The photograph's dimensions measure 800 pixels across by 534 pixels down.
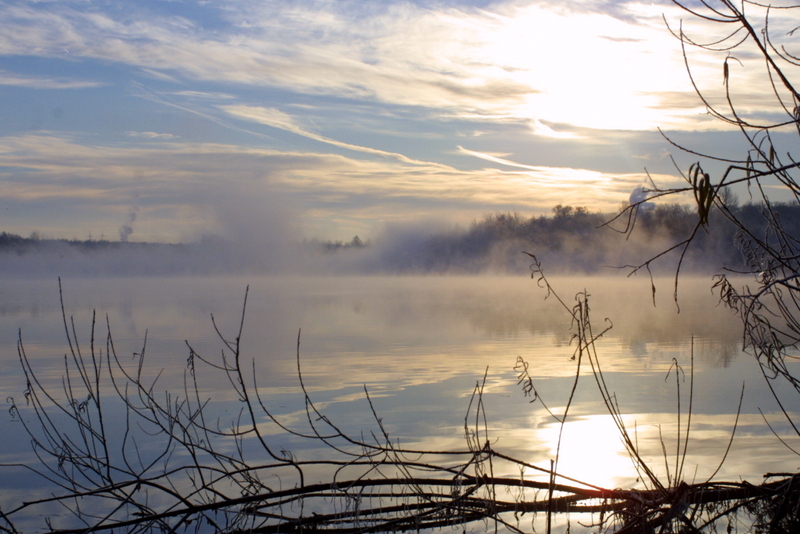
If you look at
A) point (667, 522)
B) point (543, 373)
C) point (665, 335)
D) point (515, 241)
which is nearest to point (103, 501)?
point (667, 522)

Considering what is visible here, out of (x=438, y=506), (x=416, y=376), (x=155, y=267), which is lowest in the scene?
(x=155, y=267)

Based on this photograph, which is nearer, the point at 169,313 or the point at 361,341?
the point at 361,341

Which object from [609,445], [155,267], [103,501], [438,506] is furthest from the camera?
[155,267]

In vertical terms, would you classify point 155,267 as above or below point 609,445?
below

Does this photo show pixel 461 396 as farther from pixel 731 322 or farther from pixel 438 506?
pixel 731 322

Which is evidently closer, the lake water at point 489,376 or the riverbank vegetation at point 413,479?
the riverbank vegetation at point 413,479

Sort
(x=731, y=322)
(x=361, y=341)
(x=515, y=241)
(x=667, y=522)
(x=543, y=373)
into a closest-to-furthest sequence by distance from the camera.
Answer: (x=667, y=522)
(x=543, y=373)
(x=361, y=341)
(x=731, y=322)
(x=515, y=241)

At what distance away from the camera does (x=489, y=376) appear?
358 inches

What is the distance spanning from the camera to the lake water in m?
5.74

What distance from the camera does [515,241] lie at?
266ft

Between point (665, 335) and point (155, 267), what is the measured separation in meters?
92.6

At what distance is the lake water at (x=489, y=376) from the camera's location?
5.74 meters

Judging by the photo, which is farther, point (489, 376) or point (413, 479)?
point (489, 376)

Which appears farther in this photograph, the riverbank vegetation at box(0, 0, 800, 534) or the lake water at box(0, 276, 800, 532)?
the lake water at box(0, 276, 800, 532)
